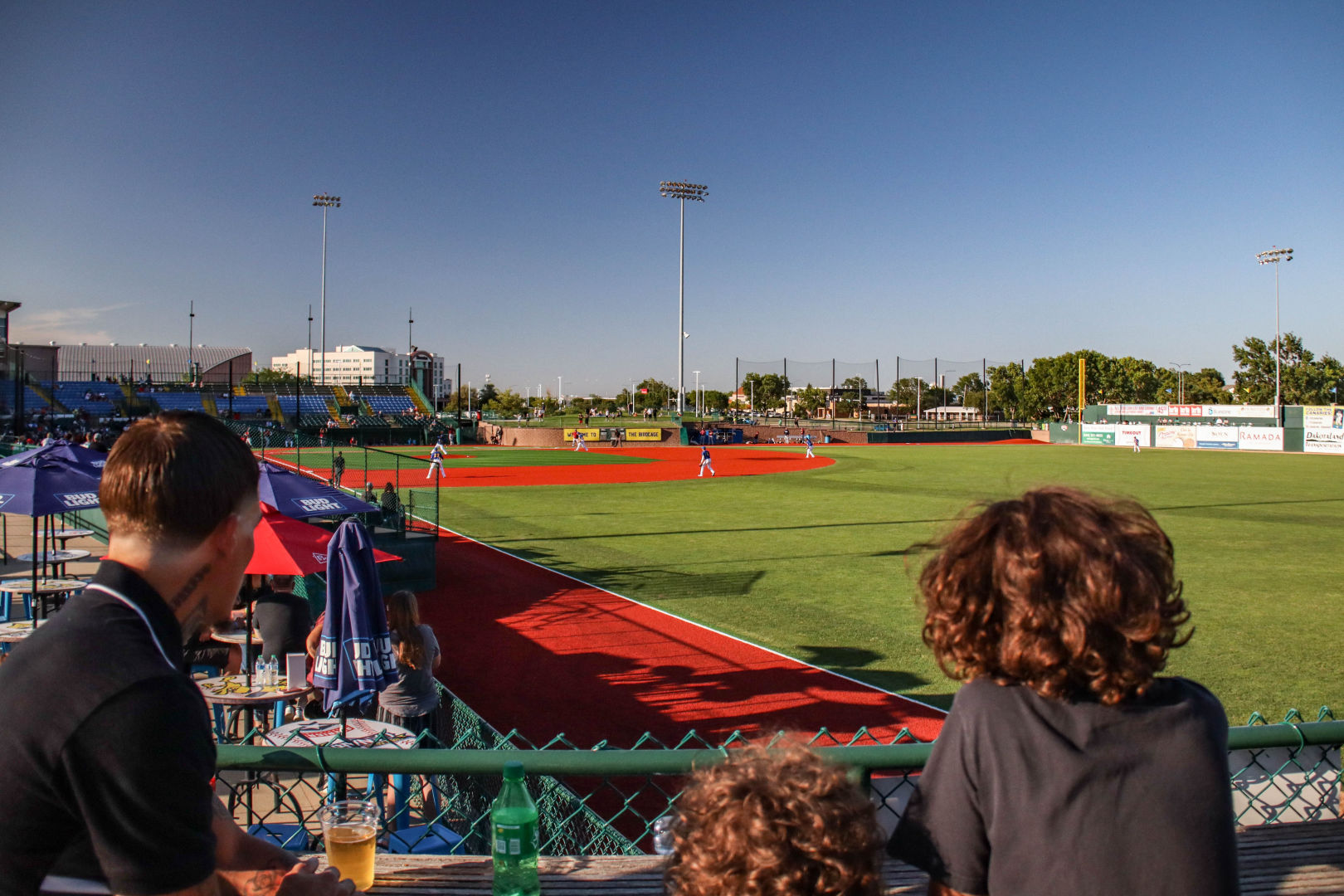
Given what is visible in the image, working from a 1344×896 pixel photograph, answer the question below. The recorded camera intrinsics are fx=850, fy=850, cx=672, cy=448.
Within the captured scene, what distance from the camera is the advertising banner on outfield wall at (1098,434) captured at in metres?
68.1

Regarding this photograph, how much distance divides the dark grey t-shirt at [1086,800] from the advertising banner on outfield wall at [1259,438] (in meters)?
68.6

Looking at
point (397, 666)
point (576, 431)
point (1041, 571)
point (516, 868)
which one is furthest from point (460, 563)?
point (576, 431)

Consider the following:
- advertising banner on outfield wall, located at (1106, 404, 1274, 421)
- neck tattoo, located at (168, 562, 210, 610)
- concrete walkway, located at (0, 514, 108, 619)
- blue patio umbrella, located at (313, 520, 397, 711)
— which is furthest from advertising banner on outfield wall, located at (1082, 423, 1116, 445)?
neck tattoo, located at (168, 562, 210, 610)

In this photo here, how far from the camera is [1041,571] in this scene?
1796 mm

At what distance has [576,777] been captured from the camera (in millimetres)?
5141

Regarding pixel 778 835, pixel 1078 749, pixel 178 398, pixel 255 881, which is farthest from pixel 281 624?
pixel 178 398

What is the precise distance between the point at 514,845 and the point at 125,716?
3.98 ft

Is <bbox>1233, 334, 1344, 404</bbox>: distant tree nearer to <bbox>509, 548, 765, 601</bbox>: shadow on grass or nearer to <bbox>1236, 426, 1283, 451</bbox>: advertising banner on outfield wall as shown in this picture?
<bbox>1236, 426, 1283, 451</bbox>: advertising banner on outfield wall

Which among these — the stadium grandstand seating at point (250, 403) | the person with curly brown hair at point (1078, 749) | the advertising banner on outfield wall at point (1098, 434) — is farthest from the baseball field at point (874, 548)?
the stadium grandstand seating at point (250, 403)

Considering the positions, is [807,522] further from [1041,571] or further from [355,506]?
[1041,571]

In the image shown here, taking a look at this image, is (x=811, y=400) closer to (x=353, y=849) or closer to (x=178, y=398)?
(x=178, y=398)

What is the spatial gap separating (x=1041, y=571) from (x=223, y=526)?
179 cm

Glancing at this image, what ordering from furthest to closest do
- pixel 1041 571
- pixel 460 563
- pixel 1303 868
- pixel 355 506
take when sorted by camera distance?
pixel 460 563 < pixel 355 506 < pixel 1303 868 < pixel 1041 571

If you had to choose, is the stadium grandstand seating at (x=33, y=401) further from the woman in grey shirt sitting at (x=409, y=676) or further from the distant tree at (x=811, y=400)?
the distant tree at (x=811, y=400)
